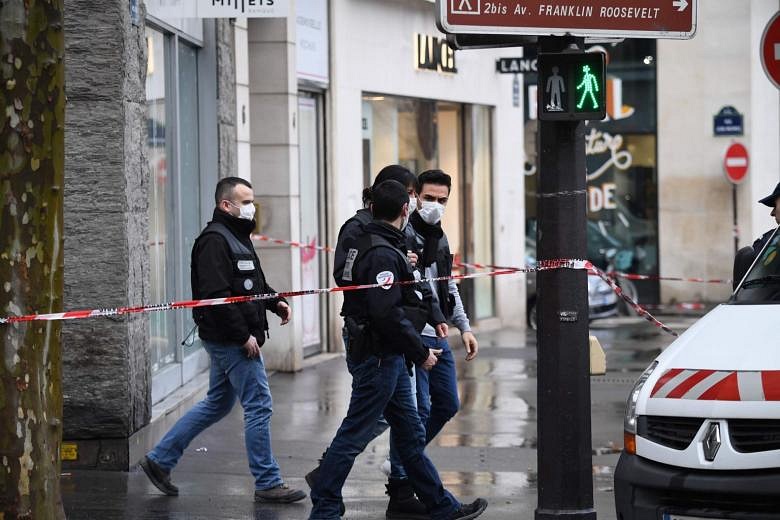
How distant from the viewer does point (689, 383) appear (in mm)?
6062

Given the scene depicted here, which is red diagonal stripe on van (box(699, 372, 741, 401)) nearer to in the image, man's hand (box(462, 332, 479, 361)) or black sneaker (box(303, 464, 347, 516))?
black sneaker (box(303, 464, 347, 516))

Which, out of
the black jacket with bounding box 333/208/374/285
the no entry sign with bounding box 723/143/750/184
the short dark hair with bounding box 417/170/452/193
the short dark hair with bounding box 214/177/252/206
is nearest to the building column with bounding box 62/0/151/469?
the short dark hair with bounding box 214/177/252/206

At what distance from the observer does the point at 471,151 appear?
20.5 m

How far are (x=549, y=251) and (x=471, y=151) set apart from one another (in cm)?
1327

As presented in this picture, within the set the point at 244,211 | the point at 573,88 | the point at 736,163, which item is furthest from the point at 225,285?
the point at 736,163

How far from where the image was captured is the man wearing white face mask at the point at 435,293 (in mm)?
8281

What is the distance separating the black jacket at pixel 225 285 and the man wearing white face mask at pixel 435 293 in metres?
0.98

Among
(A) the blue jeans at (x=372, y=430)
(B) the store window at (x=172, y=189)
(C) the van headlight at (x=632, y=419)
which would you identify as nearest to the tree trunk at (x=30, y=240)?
(A) the blue jeans at (x=372, y=430)

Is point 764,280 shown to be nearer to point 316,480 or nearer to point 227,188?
point 316,480

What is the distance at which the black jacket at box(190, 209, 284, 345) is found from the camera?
8.22m

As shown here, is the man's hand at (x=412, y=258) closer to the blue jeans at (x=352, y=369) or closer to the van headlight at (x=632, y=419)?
the blue jeans at (x=352, y=369)

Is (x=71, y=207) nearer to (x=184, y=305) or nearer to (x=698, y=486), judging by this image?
(x=184, y=305)

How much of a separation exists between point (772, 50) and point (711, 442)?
5.40 meters

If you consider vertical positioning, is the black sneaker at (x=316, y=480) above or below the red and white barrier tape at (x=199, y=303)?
below
